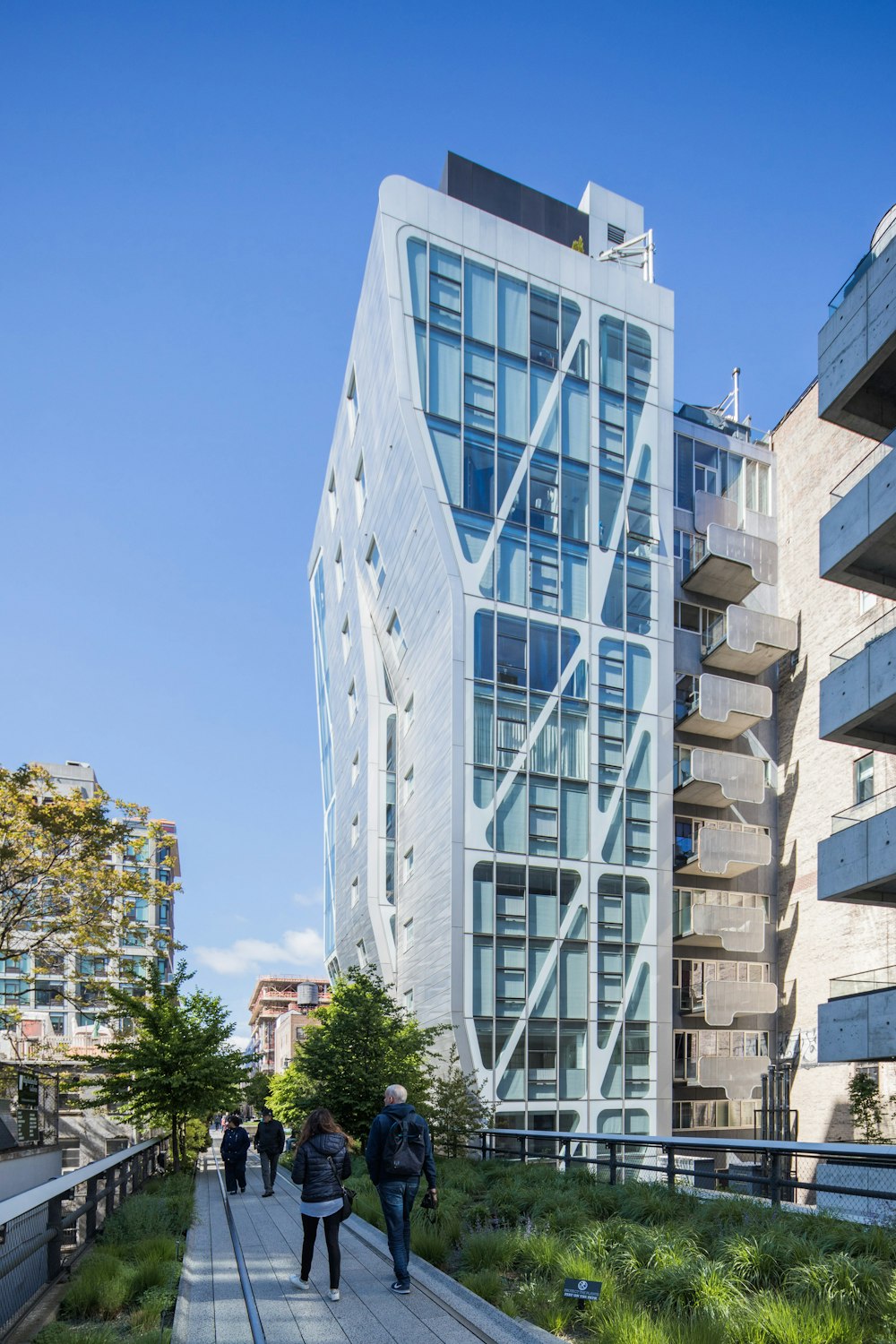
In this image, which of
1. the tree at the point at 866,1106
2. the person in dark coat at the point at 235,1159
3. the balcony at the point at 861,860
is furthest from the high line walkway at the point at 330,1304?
the tree at the point at 866,1106

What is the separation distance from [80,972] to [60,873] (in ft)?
9.30

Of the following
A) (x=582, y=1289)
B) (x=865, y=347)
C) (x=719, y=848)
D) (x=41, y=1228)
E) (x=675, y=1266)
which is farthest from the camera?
(x=719, y=848)

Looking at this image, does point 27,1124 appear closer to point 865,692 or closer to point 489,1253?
point 489,1253

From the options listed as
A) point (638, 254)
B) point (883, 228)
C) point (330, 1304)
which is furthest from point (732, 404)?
point (330, 1304)

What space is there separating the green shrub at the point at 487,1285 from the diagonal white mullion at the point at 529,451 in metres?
28.1

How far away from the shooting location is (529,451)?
3762cm

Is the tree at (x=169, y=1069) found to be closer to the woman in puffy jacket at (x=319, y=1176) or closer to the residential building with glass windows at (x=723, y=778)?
the woman in puffy jacket at (x=319, y=1176)

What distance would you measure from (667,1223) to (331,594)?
47473 millimetres

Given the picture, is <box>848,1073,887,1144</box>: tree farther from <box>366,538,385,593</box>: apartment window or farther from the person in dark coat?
<box>366,538,385,593</box>: apartment window

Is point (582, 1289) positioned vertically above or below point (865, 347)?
below

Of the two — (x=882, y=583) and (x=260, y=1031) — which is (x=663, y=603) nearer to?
(x=882, y=583)

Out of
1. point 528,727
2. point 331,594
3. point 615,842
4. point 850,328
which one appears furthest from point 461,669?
point 331,594

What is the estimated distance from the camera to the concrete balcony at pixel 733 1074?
36844 mm

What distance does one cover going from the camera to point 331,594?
56.2 metres
